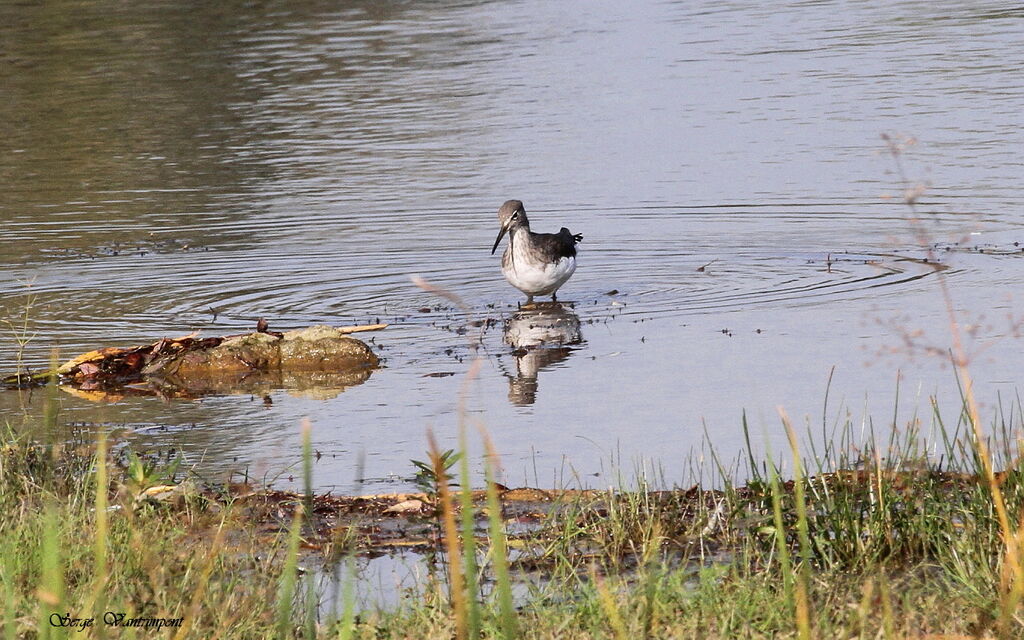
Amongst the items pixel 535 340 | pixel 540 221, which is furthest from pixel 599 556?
pixel 540 221

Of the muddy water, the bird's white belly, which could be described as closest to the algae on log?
the muddy water

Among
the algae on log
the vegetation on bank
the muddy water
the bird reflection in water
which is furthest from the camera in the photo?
the algae on log

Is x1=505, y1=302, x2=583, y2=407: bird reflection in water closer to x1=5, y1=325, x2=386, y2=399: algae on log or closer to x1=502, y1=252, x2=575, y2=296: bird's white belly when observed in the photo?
x1=502, y1=252, x2=575, y2=296: bird's white belly

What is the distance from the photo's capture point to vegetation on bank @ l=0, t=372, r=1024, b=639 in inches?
207

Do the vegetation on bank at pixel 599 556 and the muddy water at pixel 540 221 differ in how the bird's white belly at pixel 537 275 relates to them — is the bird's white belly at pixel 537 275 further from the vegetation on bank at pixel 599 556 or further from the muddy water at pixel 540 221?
the vegetation on bank at pixel 599 556

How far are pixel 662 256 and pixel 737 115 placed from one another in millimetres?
8106

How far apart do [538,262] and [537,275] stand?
11cm

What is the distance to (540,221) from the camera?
16141 mm

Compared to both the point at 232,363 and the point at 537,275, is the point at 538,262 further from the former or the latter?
the point at 232,363

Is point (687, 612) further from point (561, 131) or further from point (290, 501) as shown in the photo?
point (561, 131)

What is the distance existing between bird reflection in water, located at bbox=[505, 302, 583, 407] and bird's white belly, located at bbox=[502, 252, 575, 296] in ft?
0.66

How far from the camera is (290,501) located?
24.1ft

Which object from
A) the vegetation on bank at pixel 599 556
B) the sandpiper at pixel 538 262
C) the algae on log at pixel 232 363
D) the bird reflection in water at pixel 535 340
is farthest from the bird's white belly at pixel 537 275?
the vegetation on bank at pixel 599 556

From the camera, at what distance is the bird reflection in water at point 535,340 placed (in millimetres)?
10375
